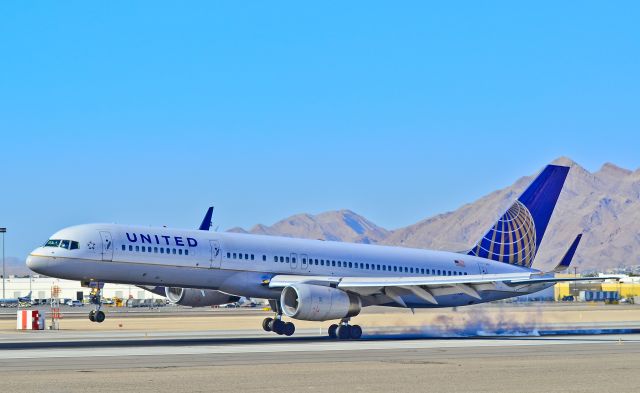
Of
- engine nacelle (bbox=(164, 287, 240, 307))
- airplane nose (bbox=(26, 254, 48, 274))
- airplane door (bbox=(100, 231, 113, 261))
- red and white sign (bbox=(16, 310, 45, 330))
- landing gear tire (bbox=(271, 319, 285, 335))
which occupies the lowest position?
landing gear tire (bbox=(271, 319, 285, 335))

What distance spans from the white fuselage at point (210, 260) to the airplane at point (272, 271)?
0.05 metres

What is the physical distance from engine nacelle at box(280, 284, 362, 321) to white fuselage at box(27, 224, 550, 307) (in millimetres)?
2736

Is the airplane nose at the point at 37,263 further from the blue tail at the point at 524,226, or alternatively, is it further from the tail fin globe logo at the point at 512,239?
the tail fin globe logo at the point at 512,239

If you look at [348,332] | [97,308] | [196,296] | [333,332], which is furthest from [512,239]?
[97,308]

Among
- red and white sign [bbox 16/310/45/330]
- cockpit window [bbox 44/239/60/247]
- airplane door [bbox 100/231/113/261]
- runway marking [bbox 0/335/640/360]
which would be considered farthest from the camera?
red and white sign [bbox 16/310/45/330]

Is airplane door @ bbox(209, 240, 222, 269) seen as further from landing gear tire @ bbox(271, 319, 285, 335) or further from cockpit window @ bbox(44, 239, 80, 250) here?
cockpit window @ bbox(44, 239, 80, 250)

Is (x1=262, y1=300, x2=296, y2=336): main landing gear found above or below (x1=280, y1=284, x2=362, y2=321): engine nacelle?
below

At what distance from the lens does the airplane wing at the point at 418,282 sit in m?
50.4

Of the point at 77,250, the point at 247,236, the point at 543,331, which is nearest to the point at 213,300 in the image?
the point at 247,236

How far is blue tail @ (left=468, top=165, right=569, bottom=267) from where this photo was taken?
2566 inches

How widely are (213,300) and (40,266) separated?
10.2 meters

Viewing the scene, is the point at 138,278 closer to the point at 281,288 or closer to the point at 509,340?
the point at 281,288

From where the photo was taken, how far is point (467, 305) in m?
60.5

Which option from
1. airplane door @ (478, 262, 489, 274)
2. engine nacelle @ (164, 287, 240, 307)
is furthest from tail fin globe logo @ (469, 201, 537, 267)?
engine nacelle @ (164, 287, 240, 307)
